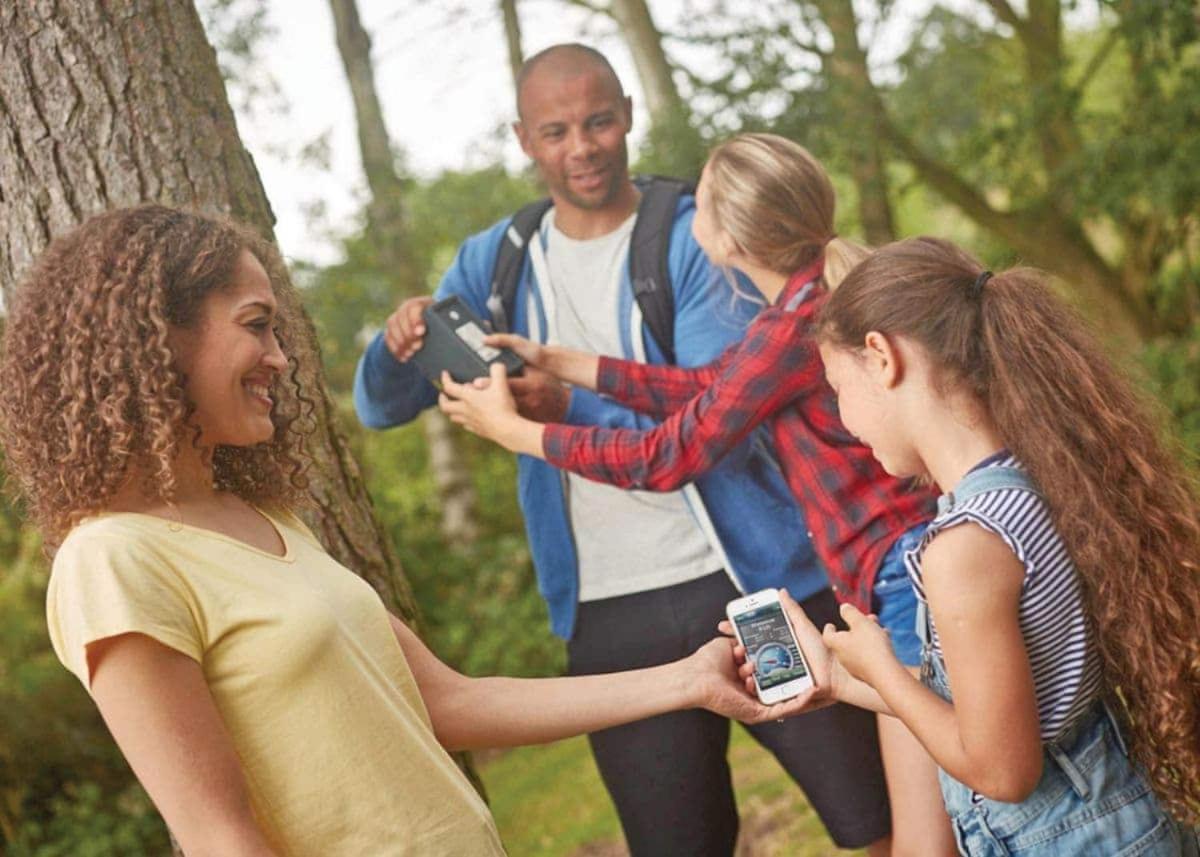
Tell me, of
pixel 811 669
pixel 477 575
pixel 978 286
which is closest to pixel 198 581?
pixel 811 669

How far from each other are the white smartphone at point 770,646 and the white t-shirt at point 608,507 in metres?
0.56

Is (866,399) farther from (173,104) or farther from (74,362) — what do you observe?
(173,104)

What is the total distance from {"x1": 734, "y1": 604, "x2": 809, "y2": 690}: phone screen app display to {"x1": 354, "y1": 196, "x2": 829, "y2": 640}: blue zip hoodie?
495mm

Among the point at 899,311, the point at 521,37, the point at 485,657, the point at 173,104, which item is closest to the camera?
the point at 899,311

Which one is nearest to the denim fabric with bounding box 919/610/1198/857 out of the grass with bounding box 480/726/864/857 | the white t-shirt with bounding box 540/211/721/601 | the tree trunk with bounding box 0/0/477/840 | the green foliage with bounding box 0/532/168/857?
the white t-shirt with bounding box 540/211/721/601

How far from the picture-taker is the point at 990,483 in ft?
6.60

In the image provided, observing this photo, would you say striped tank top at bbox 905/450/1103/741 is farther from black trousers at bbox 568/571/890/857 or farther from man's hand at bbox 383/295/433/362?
man's hand at bbox 383/295/433/362

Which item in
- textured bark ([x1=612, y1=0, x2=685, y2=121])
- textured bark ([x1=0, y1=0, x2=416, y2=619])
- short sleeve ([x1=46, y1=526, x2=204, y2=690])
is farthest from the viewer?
textured bark ([x1=612, y1=0, x2=685, y2=121])

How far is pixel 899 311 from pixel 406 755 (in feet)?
3.33

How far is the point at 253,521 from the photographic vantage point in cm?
200

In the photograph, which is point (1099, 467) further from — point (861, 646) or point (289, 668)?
point (289, 668)

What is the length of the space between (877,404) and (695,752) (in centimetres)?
118

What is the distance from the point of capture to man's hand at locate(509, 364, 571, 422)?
3.05 m

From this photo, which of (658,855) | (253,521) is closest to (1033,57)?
(658,855)
